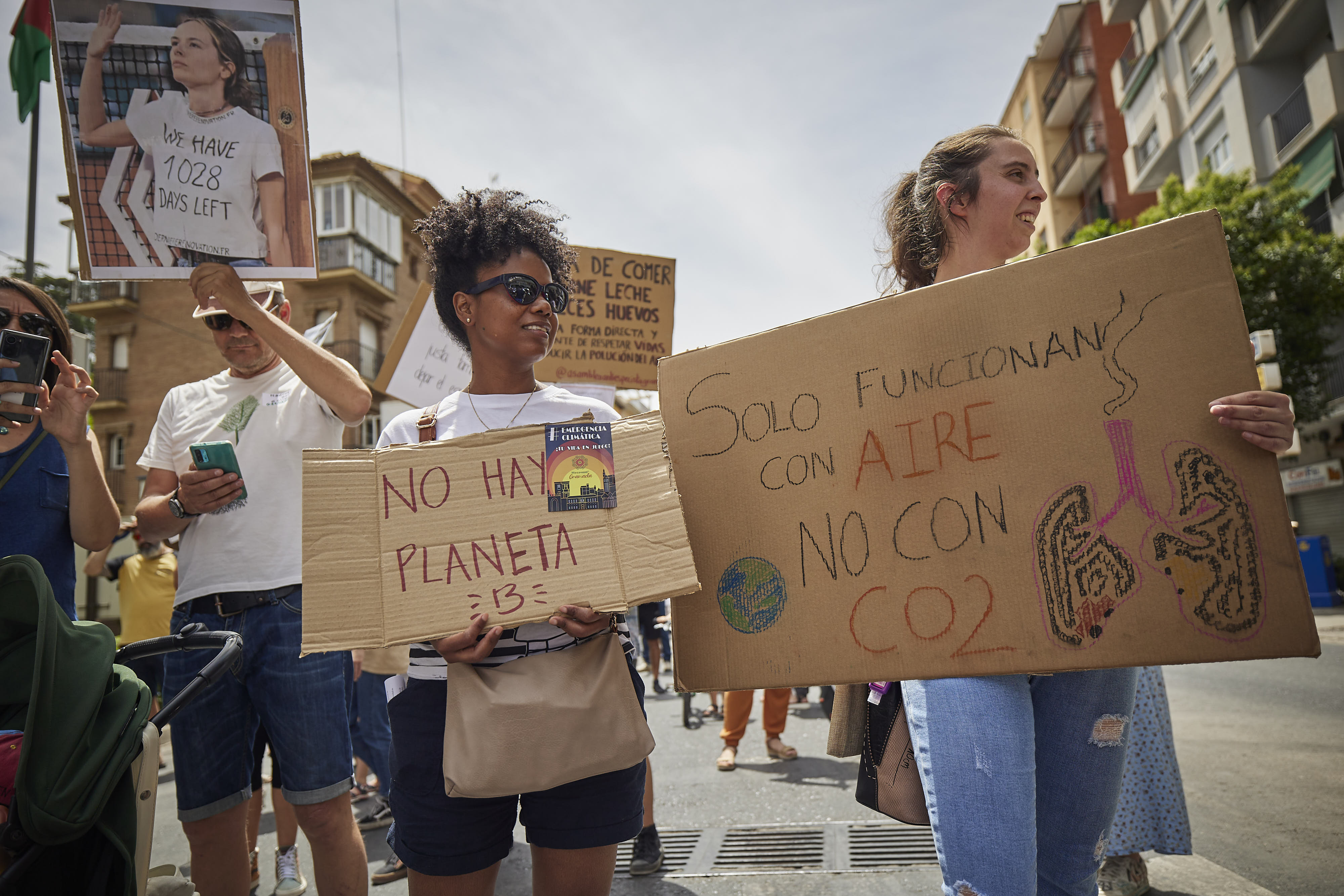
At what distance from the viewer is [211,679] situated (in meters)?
1.94

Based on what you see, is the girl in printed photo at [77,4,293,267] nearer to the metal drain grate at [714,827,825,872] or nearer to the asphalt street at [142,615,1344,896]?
the asphalt street at [142,615,1344,896]

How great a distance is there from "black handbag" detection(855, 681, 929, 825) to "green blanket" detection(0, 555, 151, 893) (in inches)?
58.2

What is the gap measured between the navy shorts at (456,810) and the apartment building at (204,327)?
25.6 meters

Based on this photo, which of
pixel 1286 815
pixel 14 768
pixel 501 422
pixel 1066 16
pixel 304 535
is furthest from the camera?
pixel 1066 16

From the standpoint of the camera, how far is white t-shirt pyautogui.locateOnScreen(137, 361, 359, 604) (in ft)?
8.17

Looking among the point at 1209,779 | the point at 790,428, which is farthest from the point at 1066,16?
the point at 790,428

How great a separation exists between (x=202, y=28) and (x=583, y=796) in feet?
6.86

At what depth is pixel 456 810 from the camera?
5.69 ft

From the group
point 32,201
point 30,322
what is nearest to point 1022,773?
point 30,322

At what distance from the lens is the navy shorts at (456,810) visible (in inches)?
68.3

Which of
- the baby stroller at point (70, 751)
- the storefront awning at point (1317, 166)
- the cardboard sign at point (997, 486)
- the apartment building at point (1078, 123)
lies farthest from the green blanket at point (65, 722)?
the apartment building at point (1078, 123)

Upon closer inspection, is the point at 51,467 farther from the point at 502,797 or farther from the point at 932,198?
the point at 932,198

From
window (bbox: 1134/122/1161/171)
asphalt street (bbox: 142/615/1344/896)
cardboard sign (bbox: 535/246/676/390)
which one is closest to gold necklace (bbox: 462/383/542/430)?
asphalt street (bbox: 142/615/1344/896)

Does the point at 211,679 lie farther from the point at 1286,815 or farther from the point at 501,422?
the point at 1286,815
